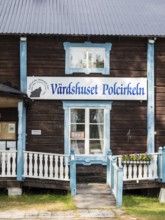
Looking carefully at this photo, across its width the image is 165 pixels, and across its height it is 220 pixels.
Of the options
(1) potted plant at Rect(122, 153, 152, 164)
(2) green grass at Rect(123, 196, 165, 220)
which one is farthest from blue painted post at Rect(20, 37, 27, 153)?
(2) green grass at Rect(123, 196, 165, 220)

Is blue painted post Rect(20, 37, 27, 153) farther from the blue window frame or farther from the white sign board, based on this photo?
the blue window frame

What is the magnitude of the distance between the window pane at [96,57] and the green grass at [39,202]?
4827 millimetres

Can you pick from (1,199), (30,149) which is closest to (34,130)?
(30,149)

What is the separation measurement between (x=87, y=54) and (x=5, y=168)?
4.93 m

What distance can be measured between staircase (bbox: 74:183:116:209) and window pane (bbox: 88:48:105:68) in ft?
13.8

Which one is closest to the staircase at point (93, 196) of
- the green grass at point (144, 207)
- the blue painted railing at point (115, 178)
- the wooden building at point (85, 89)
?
the blue painted railing at point (115, 178)

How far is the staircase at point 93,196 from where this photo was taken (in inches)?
516

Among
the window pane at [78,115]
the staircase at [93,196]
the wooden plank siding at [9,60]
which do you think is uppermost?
the wooden plank siding at [9,60]

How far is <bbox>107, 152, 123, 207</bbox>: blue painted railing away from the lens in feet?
42.9

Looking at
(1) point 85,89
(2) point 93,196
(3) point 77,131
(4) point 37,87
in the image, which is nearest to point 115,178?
(2) point 93,196

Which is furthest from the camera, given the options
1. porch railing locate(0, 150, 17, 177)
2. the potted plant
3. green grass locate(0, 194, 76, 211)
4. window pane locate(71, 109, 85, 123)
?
window pane locate(71, 109, 85, 123)

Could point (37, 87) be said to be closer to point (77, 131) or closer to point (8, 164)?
point (77, 131)

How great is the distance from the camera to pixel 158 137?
54.7ft

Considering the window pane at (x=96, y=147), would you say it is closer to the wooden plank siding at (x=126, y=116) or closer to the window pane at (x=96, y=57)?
the wooden plank siding at (x=126, y=116)
